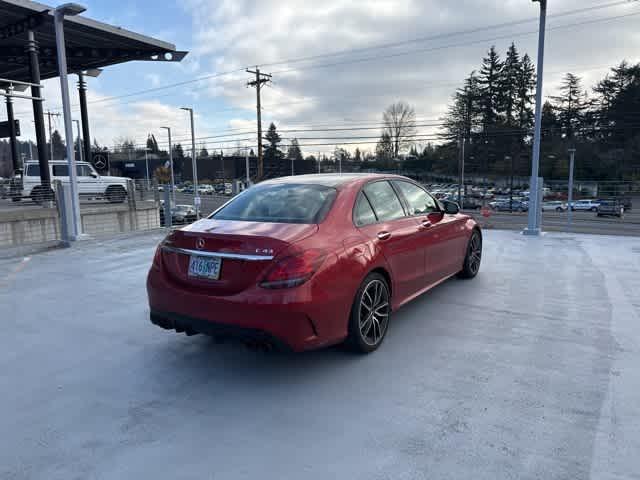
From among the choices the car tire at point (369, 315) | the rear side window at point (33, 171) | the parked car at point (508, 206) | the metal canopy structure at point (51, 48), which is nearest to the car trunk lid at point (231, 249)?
the car tire at point (369, 315)

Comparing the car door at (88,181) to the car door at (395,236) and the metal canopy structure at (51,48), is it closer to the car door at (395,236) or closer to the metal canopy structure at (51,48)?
the metal canopy structure at (51,48)

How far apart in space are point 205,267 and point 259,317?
0.57m

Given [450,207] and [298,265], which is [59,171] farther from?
[298,265]

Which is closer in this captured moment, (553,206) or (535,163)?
(535,163)

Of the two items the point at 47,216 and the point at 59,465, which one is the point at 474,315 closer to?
the point at 59,465

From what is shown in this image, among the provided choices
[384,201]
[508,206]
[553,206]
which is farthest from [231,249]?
[508,206]

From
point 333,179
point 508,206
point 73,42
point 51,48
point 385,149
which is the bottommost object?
point 508,206

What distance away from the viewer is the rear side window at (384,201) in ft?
12.0

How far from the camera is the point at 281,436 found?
2.28m

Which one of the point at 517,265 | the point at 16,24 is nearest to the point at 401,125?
the point at 16,24

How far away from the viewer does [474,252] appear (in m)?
5.49

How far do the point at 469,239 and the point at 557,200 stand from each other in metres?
29.4

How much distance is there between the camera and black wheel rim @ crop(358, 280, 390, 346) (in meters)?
3.17

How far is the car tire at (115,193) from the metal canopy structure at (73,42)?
533 cm
